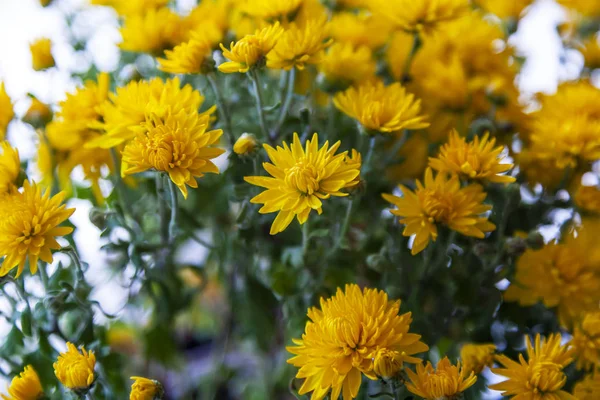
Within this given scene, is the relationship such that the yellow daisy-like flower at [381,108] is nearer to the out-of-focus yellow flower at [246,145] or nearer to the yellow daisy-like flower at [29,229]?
the out-of-focus yellow flower at [246,145]

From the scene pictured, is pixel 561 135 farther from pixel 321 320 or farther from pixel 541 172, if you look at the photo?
pixel 321 320

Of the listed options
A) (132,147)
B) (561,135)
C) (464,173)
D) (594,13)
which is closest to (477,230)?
(464,173)

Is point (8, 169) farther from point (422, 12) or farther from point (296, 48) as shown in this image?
point (422, 12)

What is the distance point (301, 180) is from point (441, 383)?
201mm

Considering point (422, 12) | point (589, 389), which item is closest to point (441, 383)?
point (589, 389)

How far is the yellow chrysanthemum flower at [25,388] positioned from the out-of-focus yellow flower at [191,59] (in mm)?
316

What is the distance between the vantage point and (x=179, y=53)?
61 centimetres

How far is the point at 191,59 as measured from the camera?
607 mm

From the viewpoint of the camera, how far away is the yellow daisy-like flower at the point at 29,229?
54 cm

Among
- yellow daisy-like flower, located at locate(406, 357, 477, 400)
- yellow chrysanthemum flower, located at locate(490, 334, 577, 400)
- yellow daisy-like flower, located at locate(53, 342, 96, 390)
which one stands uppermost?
yellow daisy-like flower, located at locate(406, 357, 477, 400)

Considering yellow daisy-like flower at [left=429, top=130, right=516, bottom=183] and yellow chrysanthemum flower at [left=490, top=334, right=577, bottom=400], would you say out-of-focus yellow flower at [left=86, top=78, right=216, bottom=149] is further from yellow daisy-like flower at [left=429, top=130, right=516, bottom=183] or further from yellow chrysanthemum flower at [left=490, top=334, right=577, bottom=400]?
yellow chrysanthemum flower at [left=490, top=334, right=577, bottom=400]

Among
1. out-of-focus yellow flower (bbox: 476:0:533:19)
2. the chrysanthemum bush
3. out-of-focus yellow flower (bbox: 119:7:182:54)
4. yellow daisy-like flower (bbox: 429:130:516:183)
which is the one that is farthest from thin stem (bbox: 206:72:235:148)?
out-of-focus yellow flower (bbox: 476:0:533:19)

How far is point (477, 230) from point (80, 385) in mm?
390

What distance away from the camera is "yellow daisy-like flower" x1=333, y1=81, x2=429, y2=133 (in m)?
0.63
